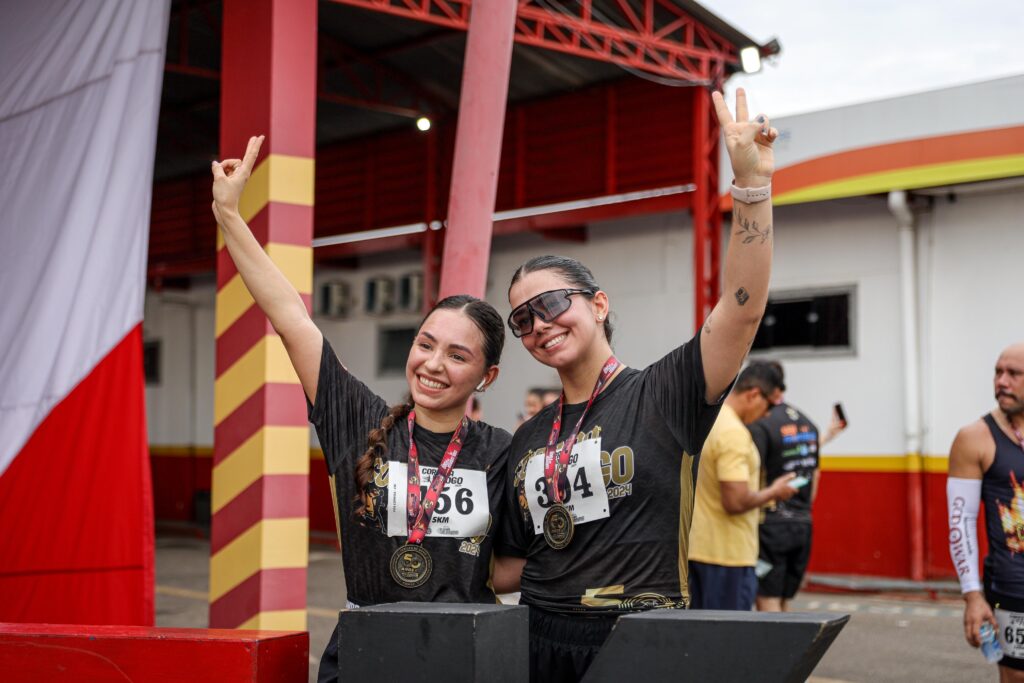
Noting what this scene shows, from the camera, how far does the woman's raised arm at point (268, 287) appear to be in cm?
278

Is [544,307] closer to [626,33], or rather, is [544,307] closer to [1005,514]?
[1005,514]

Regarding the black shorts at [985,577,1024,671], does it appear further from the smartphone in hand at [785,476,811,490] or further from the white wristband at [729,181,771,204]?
the white wristband at [729,181,771,204]

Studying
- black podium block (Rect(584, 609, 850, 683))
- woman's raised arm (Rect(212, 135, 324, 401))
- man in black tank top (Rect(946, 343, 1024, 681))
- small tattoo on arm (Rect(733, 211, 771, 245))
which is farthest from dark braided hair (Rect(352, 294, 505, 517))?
man in black tank top (Rect(946, 343, 1024, 681))

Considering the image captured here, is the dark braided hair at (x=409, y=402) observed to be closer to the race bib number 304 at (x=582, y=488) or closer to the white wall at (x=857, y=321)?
the race bib number 304 at (x=582, y=488)

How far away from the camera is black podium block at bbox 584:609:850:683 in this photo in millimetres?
1890

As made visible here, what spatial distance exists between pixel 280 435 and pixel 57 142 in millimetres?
1596

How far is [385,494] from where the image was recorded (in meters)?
2.62

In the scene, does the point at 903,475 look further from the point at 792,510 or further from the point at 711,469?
the point at 711,469

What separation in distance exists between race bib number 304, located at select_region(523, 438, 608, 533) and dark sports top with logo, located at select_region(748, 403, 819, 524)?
489cm

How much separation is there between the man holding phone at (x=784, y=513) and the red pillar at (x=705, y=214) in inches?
189

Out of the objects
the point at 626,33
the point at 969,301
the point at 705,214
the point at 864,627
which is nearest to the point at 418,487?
the point at 864,627

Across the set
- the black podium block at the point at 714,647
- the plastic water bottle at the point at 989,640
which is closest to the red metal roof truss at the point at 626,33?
the plastic water bottle at the point at 989,640

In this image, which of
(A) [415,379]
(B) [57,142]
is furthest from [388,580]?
(B) [57,142]

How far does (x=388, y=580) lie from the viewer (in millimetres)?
2611
